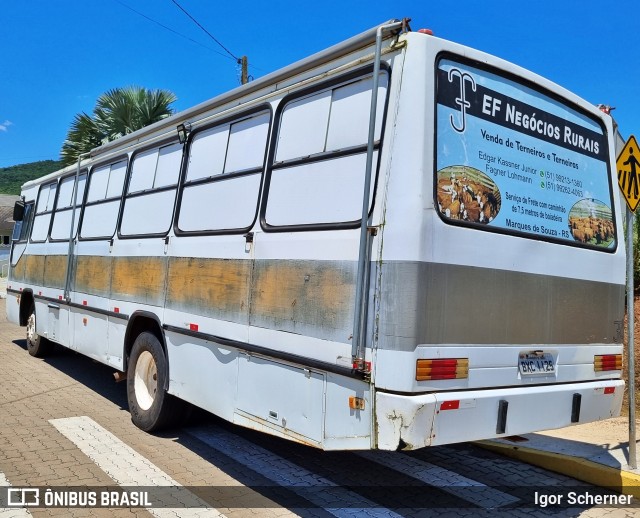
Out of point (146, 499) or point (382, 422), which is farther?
point (146, 499)

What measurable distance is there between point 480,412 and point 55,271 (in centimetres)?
738

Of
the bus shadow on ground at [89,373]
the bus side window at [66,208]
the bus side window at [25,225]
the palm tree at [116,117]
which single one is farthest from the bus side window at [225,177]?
the palm tree at [116,117]

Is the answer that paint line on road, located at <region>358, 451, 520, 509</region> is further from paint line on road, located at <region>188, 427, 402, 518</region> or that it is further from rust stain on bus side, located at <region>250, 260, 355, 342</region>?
rust stain on bus side, located at <region>250, 260, 355, 342</region>

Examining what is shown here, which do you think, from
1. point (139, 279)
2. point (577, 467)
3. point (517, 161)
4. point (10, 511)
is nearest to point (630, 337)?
point (577, 467)

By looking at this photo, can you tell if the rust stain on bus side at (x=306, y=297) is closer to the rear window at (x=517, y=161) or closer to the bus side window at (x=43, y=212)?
A: the rear window at (x=517, y=161)

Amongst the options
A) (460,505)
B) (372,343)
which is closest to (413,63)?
(372,343)

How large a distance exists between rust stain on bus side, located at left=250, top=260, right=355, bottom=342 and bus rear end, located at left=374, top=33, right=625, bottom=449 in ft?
0.94

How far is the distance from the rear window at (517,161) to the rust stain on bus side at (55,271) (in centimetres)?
668

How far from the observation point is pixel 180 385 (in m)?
5.51

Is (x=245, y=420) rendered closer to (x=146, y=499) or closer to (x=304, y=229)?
(x=146, y=499)

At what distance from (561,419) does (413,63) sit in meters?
2.68

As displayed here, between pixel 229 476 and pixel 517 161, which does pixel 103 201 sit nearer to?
pixel 229 476

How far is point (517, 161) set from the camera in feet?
13.6

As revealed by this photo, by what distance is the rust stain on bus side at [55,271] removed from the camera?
870 cm
